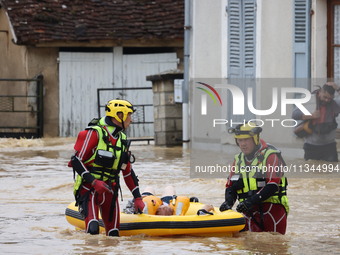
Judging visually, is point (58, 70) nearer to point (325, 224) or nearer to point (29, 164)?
point (29, 164)

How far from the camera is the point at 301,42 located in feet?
64.4

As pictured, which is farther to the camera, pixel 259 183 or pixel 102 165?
pixel 259 183

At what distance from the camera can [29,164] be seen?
65.5ft

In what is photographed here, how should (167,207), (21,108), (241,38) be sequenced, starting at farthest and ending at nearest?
(21,108), (241,38), (167,207)

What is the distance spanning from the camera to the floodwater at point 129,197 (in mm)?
10367

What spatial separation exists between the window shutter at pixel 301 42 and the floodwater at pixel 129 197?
266 centimetres

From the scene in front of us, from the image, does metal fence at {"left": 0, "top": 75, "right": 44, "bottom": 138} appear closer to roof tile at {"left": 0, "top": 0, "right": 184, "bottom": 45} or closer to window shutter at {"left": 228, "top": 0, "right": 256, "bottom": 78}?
roof tile at {"left": 0, "top": 0, "right": 184, "bottom": 45}

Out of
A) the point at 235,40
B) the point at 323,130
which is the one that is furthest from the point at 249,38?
the point at 323,130

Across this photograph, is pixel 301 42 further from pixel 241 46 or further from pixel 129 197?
pixel 129 197

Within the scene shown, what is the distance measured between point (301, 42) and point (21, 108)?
1095cm

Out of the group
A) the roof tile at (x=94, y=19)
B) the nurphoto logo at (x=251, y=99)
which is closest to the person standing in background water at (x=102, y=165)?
the nurphoto logo at (x=251, y=99)

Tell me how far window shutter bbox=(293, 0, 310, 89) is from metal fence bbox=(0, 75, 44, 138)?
32.4 feet

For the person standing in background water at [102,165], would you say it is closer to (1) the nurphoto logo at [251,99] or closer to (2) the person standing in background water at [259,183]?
(2) the person standing in background water at [259,183]

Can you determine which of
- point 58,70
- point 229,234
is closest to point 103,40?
point 58,70
